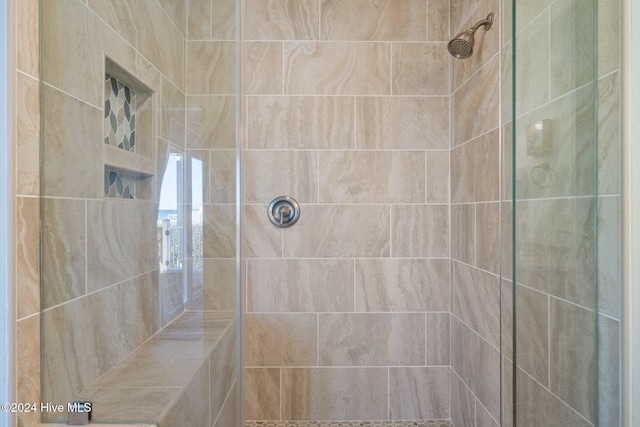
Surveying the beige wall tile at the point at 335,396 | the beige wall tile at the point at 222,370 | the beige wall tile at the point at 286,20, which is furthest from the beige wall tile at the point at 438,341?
the beige wall tile at the point at 286,20

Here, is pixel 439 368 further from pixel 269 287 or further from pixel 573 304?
pixel 573 304

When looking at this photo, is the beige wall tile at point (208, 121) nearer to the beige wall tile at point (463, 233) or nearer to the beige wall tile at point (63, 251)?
the beige wall tile at point (63, 251)

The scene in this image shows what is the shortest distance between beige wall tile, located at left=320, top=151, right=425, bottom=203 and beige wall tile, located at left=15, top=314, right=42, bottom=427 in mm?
1000

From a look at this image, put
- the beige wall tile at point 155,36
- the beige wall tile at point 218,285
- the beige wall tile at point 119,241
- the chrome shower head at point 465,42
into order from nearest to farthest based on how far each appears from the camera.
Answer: the beige wall tile at point 119,241, the beige wall tile at point 155,36, the beige wall tile at point 218,285, the chrome shower head at point 465,42

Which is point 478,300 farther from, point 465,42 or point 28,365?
point 28,365

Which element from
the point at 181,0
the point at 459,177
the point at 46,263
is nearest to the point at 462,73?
the point at 459,177

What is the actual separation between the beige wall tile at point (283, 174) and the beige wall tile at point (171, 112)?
18.5 inches

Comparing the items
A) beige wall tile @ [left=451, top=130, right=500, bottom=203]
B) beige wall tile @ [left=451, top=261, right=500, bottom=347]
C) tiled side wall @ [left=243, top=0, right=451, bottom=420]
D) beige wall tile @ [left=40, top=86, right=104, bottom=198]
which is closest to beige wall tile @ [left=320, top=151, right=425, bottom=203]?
tiled side wall @ [left=243, top=0, right=451, bottom=420]

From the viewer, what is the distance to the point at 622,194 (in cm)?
50

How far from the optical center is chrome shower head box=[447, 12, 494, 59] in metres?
1.08

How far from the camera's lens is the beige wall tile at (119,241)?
0.75 metres

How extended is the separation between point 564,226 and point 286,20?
1.32m

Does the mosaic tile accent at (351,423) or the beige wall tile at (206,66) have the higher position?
the beige wall tile at (206,66)

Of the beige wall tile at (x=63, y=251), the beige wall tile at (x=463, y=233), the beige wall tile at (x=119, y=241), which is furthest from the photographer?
the beige wall tile at (x=463, y=233)
